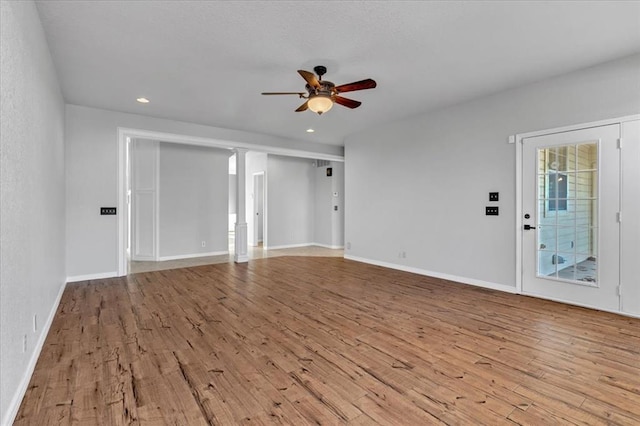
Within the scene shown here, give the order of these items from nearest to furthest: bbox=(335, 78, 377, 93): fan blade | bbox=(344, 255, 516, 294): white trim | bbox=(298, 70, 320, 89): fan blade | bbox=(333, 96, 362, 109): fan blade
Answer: bbox=(298, 70, 320, 89): fan blade < bbox=(335, 78, 377, 93): fan blade < bbox=(333, 96, 362, 109): fan blade < bbox=(344, 255, 516, 294): white trim

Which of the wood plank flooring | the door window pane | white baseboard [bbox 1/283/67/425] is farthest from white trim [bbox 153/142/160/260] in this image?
the door window pane

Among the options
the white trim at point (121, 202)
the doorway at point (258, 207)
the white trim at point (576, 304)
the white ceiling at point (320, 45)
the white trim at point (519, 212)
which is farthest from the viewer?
the doorway at point (258, 207)

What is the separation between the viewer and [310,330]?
9.41 feet

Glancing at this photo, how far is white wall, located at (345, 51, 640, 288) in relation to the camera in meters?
3.52

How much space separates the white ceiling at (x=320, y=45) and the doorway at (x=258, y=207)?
4455mm

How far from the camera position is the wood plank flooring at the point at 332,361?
1736mm

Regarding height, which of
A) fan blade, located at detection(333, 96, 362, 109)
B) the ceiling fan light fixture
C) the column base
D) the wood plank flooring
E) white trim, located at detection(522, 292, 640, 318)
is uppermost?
fan blade, located at detection(333, 96, 362, 109)

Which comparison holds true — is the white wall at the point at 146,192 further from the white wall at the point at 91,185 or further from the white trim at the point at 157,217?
the white wall at the point at 91,185

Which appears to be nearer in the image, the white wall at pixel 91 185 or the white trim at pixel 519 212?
the white trim at pixel 519 212

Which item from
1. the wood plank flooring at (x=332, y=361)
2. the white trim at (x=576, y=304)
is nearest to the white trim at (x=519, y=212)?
the white trim at (x=576, y=304)

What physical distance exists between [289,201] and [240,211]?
2380 millimetres

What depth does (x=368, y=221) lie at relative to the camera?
6.27m

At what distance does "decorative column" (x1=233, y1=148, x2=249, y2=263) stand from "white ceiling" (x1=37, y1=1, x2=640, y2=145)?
6.74ft

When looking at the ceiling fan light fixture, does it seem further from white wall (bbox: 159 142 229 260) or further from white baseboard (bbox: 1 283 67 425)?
white wall (bbox: 159 142 229 260)
